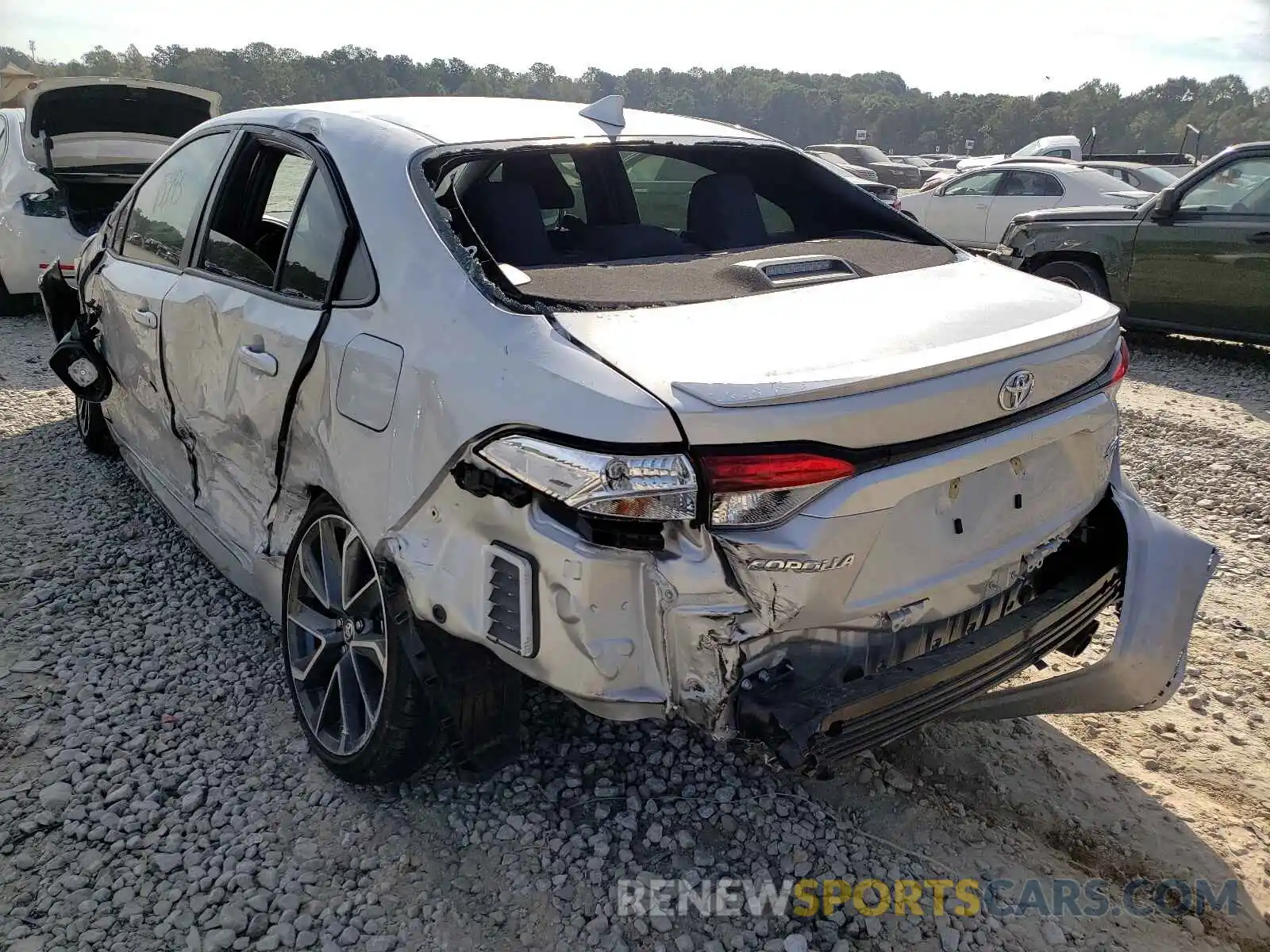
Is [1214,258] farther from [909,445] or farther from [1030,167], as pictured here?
[909,445]

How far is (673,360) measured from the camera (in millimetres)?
1913

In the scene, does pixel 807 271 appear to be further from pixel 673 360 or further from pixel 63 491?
pixel 63 491

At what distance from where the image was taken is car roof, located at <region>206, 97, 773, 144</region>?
8.73 feet

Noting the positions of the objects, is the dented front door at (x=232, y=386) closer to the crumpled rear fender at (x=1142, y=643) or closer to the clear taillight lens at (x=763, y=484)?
the clear taillight lens at (x=763, y=484)

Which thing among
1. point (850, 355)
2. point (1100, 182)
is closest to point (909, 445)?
point (850, 355)

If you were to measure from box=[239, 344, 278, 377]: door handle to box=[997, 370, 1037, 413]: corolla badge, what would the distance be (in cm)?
187

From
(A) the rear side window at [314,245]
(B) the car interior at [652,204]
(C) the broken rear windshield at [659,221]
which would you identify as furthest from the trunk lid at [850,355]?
(A) the rear side window at [314,245]

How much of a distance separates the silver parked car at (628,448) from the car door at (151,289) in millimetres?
74

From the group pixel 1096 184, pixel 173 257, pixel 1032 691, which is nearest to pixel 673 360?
pixel 1032 691

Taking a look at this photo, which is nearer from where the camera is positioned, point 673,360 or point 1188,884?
point 673,360

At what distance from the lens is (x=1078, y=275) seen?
8.07 metres

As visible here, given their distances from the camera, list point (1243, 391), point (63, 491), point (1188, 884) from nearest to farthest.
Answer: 1. point (1188, 884)
2. point (63, 491)
3. point (1243, 391)

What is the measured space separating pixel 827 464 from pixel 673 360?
1.21 feet

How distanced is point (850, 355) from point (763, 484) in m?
0.37
